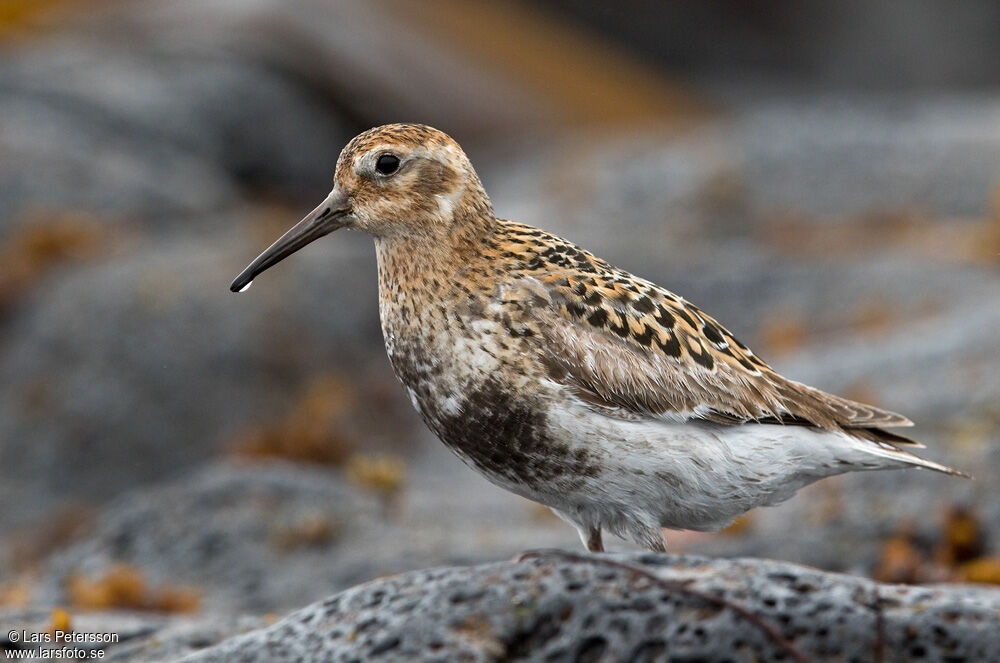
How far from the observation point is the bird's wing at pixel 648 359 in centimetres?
590

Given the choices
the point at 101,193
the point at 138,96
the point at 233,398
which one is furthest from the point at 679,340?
the point at 138,96

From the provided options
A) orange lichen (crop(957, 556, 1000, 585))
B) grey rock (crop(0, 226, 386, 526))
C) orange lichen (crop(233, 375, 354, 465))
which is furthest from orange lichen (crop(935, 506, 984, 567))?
grey rock (crop(0, 226, 386, 526))

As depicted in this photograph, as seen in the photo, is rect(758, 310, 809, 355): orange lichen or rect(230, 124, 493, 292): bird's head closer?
rect(230, 124, 493, 292): bird's head

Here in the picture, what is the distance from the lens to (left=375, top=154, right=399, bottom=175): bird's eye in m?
6.19

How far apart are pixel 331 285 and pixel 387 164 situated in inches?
453

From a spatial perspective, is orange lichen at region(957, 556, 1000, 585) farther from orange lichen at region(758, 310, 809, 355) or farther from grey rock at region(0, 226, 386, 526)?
grey rock at region(0, 226, 386, 526)

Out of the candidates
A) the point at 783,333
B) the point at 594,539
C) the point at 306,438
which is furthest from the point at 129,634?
the point at 783,333

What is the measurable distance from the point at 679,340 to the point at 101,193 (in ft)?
51.3

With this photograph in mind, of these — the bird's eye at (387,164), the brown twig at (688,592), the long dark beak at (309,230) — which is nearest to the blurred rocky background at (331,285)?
the long dark beak at (309,230)

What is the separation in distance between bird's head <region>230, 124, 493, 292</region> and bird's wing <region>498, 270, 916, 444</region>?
0.54 meters

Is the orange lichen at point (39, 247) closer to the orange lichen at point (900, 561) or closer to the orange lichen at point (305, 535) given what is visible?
the orange lichen at point (305, 535)

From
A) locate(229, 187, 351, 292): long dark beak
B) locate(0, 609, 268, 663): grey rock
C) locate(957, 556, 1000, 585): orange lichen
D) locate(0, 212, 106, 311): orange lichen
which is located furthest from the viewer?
locate(0, 212, 106, 311): orange lichen

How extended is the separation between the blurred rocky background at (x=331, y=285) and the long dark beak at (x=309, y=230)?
219cm

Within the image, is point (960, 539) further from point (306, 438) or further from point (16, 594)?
point (306, 438)
